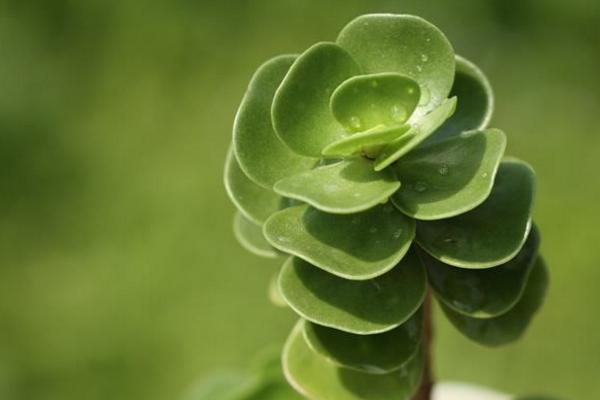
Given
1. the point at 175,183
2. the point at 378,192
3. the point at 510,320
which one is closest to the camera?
the point at 378,192

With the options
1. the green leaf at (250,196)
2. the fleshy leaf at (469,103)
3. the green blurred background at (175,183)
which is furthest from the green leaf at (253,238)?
the green blurred background at (175,183)

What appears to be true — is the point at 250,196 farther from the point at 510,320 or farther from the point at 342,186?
the point at 510,320

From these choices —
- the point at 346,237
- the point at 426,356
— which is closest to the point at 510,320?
the point at 426,356

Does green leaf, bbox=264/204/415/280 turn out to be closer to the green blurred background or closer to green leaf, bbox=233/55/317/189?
green leaf, bbox=233/55/317/189

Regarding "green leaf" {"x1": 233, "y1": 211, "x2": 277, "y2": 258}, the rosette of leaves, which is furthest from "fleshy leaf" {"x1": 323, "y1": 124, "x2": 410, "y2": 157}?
"green leaf" {"x1": 233, "y1": 211, "x2": 277, "y2": 258}

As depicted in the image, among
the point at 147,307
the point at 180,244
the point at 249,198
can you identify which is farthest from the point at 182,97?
the point at 249,198

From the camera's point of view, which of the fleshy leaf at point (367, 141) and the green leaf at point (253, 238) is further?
the green leaf at point (253, 238)

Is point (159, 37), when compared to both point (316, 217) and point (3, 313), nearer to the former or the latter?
point (3, 313)

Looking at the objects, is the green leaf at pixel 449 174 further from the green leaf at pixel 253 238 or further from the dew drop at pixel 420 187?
the green leaf at pixel 253 238
